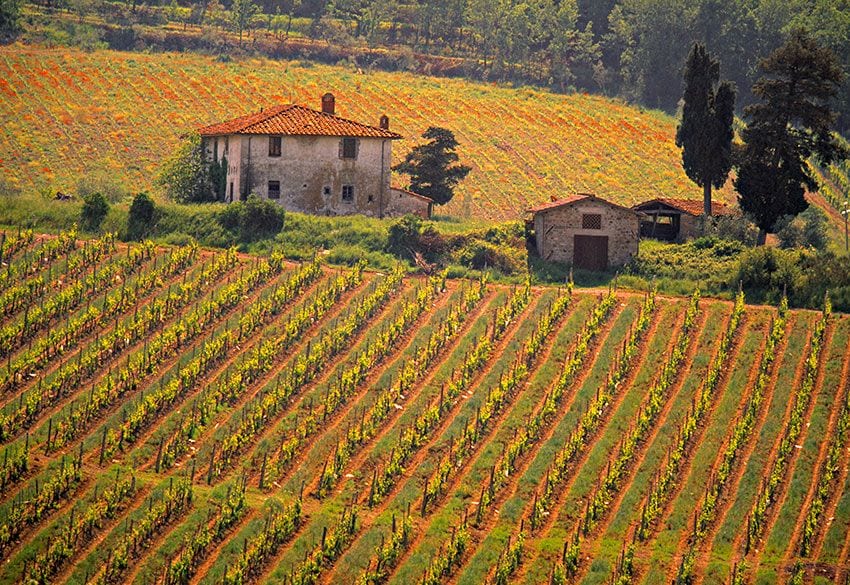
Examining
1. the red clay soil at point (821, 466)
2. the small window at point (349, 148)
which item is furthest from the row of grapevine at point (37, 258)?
the red clay soil at point (821, 466)

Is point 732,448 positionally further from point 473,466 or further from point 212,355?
point 212,355

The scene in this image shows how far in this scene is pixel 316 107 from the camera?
95938 millimetres

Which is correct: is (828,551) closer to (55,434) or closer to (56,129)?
(55,434)

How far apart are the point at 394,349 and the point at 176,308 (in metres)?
7.61

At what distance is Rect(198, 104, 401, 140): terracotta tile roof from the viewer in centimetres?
6562

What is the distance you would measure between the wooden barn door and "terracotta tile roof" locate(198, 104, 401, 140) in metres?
10.9

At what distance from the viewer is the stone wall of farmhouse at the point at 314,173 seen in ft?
215

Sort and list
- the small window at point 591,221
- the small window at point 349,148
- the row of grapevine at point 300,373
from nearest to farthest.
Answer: the row of grapevine at point 300,373, the small window at point 591,221, the small window at point 349,148

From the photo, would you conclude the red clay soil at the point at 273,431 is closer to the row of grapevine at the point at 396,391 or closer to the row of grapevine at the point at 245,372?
the row of grapevine at the point at 245,372

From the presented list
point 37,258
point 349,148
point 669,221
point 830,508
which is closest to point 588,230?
point 669,221

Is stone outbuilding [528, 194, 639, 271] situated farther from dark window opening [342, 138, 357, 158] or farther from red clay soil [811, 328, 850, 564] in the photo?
red clay soil [811, 328, 850, 564]

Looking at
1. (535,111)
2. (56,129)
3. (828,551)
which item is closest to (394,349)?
(828,551)

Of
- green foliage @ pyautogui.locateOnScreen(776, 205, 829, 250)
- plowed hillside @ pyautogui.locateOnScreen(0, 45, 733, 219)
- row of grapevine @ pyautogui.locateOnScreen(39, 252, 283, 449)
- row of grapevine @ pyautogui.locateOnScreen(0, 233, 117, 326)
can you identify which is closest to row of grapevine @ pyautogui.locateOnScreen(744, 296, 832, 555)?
green foliage @ pyautogui.locateOnScreen(776, 205, 829, 250)

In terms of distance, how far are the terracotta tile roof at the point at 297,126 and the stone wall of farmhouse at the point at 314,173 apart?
303mm
